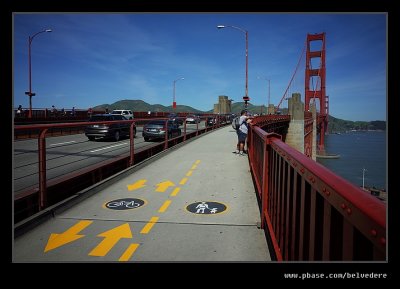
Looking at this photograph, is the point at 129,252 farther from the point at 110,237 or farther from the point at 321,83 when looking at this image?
the point at 321,83

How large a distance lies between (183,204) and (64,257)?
2847 mm

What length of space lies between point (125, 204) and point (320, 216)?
484 cm

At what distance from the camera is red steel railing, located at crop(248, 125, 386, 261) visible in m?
1.57

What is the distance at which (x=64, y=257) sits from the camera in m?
4.03

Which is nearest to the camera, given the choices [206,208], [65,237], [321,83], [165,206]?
[65,237]

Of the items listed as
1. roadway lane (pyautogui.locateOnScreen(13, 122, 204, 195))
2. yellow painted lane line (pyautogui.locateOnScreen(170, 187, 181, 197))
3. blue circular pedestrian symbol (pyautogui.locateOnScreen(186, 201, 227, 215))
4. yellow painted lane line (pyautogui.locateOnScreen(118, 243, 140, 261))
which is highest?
roadway lane (pyautogui.locateOnScreen(13, 122, 204, 195))

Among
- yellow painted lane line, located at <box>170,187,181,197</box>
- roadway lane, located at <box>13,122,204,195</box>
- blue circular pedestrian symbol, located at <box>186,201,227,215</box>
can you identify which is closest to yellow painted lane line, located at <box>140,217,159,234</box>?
blue circular pedestrian symbol, located at <box>186,201,227,215</box>

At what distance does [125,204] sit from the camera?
6.44 metres

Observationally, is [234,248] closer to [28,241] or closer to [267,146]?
[267,146]

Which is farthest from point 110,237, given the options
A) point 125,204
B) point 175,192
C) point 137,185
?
point 137,185

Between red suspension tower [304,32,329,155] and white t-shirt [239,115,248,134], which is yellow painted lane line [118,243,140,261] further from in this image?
red suspension tower [304,32,329,155]

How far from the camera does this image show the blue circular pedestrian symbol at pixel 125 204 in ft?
20.5
